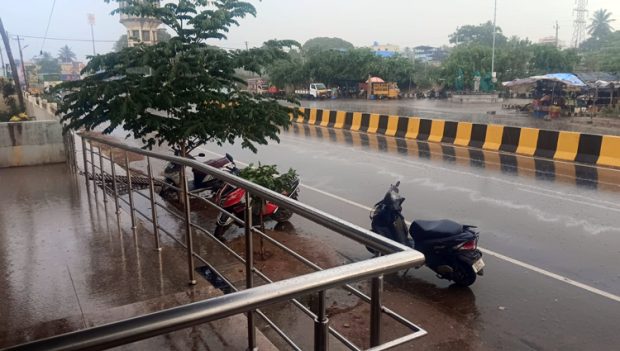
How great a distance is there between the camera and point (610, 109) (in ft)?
79.4

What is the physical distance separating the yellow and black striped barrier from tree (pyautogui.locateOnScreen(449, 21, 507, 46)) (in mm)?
74136

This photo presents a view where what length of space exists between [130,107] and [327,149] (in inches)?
384

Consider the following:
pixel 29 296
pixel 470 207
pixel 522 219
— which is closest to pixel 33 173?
pixel 29 296

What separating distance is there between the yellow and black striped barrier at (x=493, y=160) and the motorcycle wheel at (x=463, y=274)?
615 cm

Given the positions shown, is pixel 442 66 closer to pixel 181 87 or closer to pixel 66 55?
pixel 181 87

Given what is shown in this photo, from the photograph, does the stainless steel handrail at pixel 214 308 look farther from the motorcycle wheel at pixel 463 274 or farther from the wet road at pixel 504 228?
the motorcycle wheel at pixel 463 274

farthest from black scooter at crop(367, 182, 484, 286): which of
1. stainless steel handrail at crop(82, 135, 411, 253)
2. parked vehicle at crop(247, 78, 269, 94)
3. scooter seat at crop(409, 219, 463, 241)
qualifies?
parked vehicle at crop(247, 78, 269, 94)

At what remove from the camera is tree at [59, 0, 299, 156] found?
21.3ft

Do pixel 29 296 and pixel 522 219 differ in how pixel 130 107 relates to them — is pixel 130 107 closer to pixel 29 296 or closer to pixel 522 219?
pixel 29 296

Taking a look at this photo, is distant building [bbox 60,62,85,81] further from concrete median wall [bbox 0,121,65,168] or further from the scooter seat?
the scooter seat

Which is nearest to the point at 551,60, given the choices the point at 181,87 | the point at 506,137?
the point at 506,137

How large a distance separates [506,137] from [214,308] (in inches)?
581

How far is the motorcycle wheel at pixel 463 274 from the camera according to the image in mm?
5301

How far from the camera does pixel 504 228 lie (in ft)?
24.4
